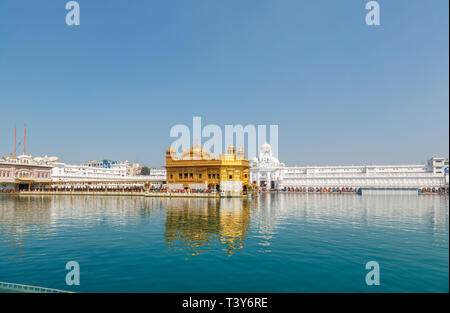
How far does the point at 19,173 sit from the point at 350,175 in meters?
98.7

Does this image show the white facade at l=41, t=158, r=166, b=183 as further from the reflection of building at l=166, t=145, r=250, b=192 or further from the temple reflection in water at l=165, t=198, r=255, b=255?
the temple reflection in water at l=165, t=198, r=255, b=255

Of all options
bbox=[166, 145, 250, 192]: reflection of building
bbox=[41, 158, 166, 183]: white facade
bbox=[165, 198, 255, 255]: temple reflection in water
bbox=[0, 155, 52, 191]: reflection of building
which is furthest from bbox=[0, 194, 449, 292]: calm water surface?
bbox=[41, 158, 166, 183]: white facade

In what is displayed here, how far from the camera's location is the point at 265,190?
87.6 meters

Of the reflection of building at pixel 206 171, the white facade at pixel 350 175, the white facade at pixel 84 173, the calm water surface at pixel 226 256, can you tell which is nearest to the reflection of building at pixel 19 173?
the white facade at pixel 84 173

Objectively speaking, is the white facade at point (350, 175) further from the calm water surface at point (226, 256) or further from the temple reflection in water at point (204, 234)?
the calm water surface at point (226, 256)

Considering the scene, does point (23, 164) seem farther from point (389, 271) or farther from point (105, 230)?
point (389, 271)

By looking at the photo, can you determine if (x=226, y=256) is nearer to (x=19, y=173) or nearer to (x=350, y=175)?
(x=19, y=173)

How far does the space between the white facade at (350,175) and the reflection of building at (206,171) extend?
3689 cm

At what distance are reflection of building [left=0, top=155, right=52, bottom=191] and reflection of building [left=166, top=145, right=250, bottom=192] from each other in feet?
117

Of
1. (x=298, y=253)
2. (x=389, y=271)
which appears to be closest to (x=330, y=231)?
(x=298, y=253)

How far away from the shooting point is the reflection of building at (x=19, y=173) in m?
69.1

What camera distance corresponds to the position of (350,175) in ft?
323

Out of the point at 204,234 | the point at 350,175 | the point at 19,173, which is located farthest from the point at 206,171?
the point at 350,175
